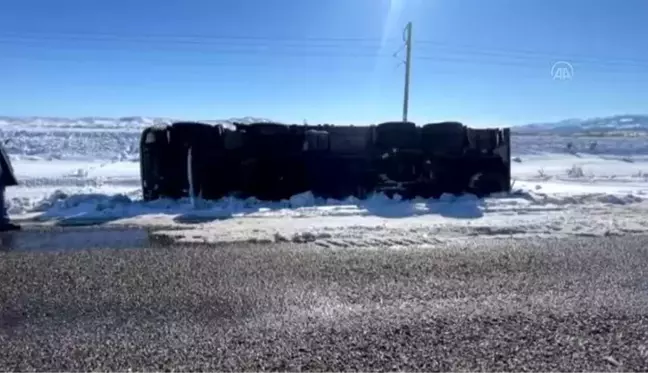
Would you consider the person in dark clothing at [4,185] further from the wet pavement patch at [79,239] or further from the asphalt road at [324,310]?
the asphalt road at [324,310]

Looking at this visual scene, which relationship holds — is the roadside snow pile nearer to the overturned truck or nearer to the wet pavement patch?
the wet pavement patch

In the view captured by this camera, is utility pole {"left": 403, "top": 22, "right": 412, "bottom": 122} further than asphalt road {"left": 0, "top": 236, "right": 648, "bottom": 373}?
Yes

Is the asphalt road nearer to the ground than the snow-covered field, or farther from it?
nearer to the ground

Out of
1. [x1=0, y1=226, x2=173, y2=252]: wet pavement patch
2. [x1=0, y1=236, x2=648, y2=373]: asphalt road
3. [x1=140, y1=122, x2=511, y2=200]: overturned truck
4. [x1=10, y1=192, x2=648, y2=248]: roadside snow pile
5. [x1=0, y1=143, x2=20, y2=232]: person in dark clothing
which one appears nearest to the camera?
[x1=0, y1=236, x2=648, y2=373]: asphalt road

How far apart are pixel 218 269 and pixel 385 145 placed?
7.84 meters

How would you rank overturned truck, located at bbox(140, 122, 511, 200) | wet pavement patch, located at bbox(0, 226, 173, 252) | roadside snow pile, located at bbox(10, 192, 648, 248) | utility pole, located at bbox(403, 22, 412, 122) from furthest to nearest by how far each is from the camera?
utility pole, located at bbox(403, 22, 412, 122) → overturned truck, located at bbox(140, 122, 511, 200) → roadside snow pile, located at bbox(10, 192, 648, 248) → wet pavement patch, located at bbox(0, 226, 173, 252)

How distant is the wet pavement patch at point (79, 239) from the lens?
764 cm

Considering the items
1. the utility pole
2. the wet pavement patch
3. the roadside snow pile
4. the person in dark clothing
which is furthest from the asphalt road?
the utility pole

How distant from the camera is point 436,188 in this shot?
44.0 ft

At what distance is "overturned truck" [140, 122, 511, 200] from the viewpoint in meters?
12.4

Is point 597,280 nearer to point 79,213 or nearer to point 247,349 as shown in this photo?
point 247,349

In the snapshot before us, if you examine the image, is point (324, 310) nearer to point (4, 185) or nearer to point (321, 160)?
point (4, 185)

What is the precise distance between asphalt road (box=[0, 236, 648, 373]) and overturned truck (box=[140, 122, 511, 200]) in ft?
17.0

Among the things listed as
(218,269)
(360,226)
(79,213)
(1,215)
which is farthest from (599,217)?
(1,215)
